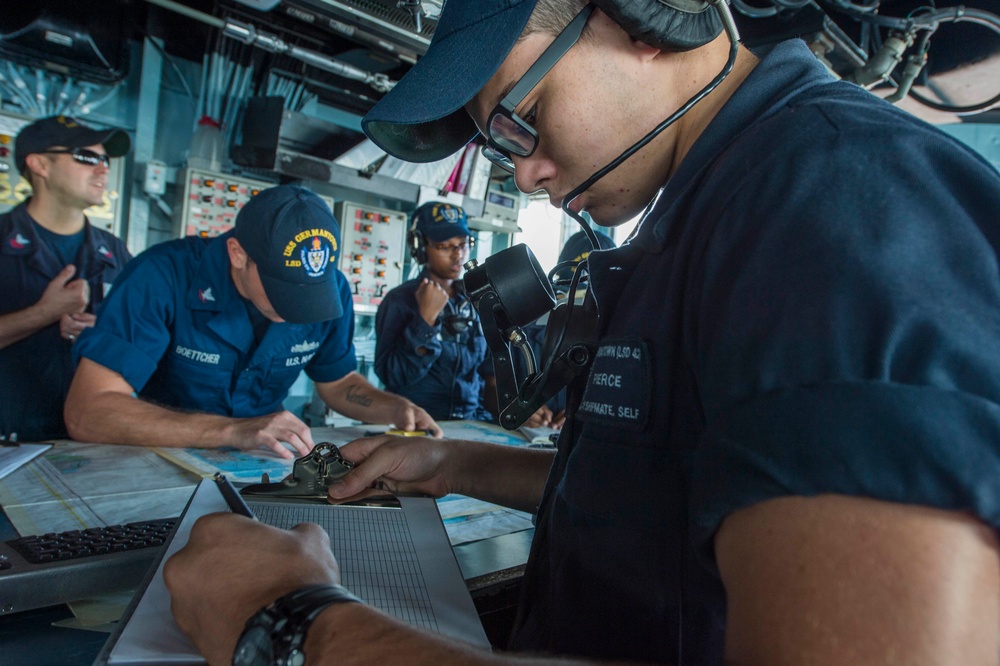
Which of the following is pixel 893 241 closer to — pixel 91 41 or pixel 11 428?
pixel 11 428

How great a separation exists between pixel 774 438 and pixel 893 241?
5.9 inches

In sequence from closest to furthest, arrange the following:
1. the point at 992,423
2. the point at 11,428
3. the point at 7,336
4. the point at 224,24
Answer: the point at 992,423 → the point at 7,336 → the point at 11,428 → the point at 224,24

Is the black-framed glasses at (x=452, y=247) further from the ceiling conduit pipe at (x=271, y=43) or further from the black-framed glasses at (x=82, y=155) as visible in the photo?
the black-framed glasses at (x=82, y=155)

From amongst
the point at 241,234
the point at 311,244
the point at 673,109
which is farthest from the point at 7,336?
the point at 673,109

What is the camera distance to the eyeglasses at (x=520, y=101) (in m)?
0.71

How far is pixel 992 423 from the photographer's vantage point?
368 mm

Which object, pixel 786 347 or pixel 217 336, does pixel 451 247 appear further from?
pixel 786 347

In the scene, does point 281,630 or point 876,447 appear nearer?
point 876,447

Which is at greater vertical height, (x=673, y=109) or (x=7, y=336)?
(x=673, y=109)

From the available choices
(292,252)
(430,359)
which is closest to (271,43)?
(430,359)

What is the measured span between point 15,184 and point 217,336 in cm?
236

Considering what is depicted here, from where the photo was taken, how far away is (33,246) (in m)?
2.84

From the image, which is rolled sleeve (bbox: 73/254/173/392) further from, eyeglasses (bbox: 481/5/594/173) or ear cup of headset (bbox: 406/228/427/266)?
ear cup of headset (bbox: 406/228/427/266)

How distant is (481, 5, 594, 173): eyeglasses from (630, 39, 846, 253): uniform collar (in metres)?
0.19
